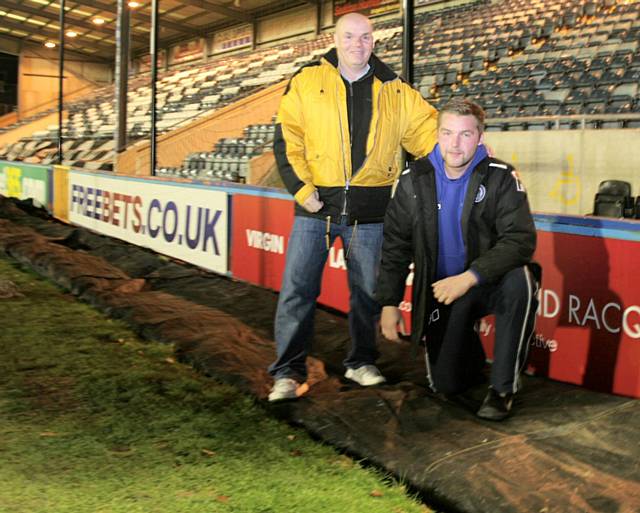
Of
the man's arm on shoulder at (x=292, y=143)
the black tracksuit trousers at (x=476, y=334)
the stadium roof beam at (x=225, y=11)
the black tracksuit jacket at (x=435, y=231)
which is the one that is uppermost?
the stadium roof beam at (x=225, y=11)

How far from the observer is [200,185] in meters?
6.41

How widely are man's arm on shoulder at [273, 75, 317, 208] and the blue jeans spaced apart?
0.59 feet

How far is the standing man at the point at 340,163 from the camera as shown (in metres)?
3.02

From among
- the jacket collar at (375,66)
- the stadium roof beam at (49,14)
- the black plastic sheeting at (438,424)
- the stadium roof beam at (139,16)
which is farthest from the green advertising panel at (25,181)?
the stadium roof beam at (49,14)

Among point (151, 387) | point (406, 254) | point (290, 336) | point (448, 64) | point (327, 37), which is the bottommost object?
point (151, 387)

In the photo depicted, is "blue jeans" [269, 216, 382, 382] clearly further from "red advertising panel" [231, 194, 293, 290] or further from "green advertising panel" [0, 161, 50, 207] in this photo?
"green advertising panel" [0, 161, 50, 207]

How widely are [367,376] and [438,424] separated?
58 centimetres

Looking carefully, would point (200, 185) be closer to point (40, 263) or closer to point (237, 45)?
point (40, 263)

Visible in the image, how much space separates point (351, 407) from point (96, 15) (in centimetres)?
3301

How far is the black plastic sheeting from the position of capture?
2.20 m

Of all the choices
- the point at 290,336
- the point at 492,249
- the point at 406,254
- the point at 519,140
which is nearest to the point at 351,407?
the point at 290,336

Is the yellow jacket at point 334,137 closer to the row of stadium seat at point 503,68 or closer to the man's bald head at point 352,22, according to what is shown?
the man's bald head at point 352,22

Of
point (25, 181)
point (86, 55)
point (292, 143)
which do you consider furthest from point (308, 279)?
point (86, 55)

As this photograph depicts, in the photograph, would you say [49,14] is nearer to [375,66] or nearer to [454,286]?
[375,66]
